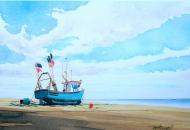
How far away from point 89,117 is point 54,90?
42 centimetres

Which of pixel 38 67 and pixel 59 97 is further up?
pixel 38 67

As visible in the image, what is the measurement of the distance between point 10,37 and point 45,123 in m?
0.89

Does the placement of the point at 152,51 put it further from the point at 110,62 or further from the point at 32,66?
the point at 32,66

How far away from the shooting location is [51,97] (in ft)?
14.5

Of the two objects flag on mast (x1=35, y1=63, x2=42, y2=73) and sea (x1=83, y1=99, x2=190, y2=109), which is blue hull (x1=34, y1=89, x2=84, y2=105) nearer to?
sea (x1=83, y1=99, x2=190, y2=109)

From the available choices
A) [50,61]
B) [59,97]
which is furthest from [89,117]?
[50,61]

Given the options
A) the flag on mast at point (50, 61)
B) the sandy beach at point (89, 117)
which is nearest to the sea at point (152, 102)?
the sandy beach at point (89, 117)

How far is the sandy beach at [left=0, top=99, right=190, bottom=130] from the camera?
426cm

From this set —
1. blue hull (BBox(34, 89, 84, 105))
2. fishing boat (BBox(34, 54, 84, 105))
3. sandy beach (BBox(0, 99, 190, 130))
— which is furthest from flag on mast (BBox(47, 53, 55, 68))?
sandy beach (BBox(0, 99, 190, 130))

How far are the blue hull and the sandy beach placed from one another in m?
0.05

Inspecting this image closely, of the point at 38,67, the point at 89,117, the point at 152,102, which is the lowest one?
the point at 89,117

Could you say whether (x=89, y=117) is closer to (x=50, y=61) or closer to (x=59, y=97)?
(x=59, y=97)

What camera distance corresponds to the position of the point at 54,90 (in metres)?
4.42

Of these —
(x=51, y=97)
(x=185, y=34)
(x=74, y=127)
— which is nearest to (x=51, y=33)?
(x=51, y=97)
